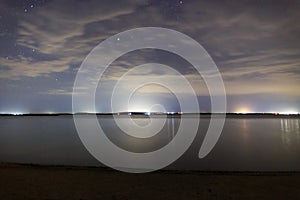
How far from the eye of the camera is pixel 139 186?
33.0ft

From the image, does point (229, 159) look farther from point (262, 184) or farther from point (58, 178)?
point (58, 178)

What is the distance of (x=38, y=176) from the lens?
11.6 meters

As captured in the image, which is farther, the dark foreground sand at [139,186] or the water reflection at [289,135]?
the water reflection at [289,135]

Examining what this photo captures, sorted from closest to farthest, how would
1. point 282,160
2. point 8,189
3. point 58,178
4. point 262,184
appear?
point 8,189 < point 262,184 < point 58,178 < point 282,160

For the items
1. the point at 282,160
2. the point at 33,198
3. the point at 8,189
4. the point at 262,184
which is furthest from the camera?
the point at 282,160

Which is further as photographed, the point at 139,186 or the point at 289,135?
the point at 289,135

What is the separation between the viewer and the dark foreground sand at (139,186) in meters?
8.68

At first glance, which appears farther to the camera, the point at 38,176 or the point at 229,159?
the point at 229,159

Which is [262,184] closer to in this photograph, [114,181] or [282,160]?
[114,181]

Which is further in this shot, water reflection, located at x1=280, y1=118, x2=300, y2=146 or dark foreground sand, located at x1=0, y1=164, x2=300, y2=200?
water reflection, located at x1=280, y1=118, x2=300, y2=146

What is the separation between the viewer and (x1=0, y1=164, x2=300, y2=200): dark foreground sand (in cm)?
868

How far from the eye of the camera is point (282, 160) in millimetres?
23609

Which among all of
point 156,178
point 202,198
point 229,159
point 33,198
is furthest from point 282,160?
point 33,198

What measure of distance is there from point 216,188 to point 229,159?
1487 centimetres
